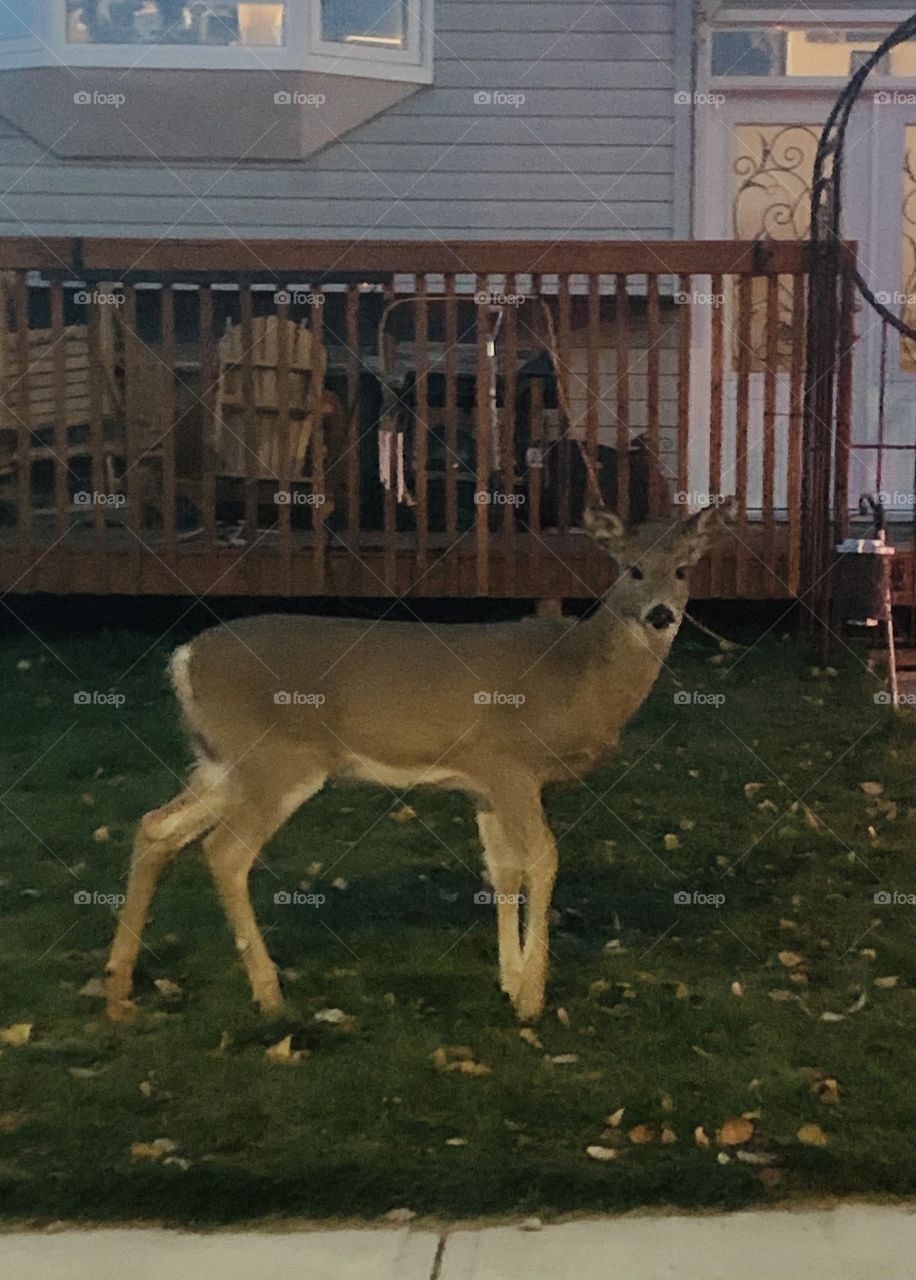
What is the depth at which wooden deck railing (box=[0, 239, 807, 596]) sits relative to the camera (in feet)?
25.9

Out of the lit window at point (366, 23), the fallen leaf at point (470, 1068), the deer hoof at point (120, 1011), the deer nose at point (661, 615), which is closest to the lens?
the fallen leaf at point (470, 1068)

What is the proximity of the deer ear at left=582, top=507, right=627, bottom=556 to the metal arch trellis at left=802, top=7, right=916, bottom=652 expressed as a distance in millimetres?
3179

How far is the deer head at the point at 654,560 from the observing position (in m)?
4.73

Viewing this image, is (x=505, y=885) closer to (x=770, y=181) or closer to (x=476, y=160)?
(x=476, y=160)

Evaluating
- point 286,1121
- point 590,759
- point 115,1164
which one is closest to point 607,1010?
point 590,759

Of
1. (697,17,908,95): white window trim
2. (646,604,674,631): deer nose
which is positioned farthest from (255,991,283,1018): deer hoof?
(697,17,908,95): white window trim

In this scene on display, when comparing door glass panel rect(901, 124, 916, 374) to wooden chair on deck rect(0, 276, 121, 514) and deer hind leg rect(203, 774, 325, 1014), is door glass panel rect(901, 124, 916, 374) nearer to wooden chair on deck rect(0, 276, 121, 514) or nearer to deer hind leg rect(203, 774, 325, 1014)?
wooden chair on deck rect(0, 276, 121, 514)

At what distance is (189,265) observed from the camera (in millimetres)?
7965

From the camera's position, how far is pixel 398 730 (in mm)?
4578

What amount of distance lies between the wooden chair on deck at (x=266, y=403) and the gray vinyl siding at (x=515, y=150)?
235cm

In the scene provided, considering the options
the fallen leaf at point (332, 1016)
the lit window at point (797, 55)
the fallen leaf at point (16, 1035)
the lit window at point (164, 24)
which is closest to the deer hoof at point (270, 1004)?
the fallen leaf at point (332, 1016)

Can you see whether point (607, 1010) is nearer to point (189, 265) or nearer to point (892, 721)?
point (892, 721)

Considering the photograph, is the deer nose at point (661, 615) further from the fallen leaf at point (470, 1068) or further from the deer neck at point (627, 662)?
the fallen leaf at point (470, 1068)

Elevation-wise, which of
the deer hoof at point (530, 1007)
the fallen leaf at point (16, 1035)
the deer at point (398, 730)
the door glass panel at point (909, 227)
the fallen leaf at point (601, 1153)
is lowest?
the fallen leaf at point (601, 1153)
